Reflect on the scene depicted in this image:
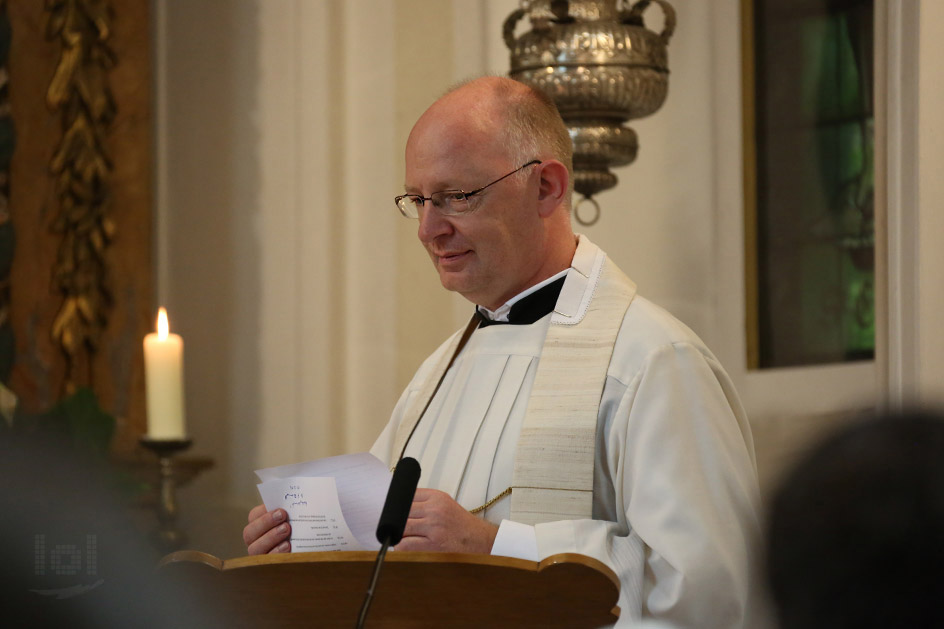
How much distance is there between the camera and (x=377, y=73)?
545 cm

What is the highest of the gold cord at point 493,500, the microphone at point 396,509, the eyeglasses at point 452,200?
the eyeglasses at point 452,200

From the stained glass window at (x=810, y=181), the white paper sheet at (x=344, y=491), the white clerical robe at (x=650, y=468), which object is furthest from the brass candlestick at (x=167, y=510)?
the stained glass window at (x=810, y=181)

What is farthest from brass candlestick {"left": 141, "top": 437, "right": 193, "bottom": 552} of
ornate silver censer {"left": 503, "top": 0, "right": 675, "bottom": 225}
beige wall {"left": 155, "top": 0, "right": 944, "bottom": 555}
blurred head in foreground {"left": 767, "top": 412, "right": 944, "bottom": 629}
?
blurred head in foreground {"left": 767, "top": 412, "right": 944, "bottom": 629}

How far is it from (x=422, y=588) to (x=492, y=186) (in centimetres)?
137

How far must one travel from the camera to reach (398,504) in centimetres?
180

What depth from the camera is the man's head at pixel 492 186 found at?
306 centimetres

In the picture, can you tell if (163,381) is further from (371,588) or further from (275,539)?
(371,588)

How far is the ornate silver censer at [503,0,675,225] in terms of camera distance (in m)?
3.96

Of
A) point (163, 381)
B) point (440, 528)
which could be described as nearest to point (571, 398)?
point (440, 528)

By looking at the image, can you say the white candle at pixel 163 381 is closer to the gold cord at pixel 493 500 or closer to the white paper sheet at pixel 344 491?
the gold cord at pixel 493 500

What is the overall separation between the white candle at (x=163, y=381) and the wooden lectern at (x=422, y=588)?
6.60 feet

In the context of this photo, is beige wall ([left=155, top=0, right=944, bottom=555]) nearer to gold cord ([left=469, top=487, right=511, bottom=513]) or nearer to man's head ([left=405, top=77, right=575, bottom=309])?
man's head ([left=405, top=77, right=575, bottom=309])

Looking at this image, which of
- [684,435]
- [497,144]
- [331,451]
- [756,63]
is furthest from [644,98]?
[331,451]

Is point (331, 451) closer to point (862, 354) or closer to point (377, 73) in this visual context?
point (377, 73)
